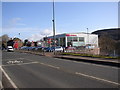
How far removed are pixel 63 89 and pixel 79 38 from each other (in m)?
96.9

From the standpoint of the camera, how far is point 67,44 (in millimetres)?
98875

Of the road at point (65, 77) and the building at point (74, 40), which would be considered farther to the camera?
the building at point (74, 40)

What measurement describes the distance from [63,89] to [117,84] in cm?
277

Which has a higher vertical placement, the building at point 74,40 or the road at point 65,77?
the building at point 74,40

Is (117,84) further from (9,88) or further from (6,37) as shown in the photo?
(6,37)

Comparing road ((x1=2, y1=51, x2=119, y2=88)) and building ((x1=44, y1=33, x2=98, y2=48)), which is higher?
building ((x1=44, y1=33, x2=98, y2=48))

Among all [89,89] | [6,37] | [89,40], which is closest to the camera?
[89,89]

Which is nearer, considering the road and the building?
the road

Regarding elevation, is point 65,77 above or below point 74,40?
below

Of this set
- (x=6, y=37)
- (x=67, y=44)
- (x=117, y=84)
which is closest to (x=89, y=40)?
(x=67, y=44)

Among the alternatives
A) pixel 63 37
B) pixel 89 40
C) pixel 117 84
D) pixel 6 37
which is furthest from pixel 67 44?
Result: pixel 117 84

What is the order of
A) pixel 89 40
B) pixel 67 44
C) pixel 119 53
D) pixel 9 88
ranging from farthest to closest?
pixel 89 40
pixel 67 44
pixel 119 53
pixel 9 88

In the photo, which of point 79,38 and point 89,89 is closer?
point 89,89

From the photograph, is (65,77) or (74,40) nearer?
(65,77)
